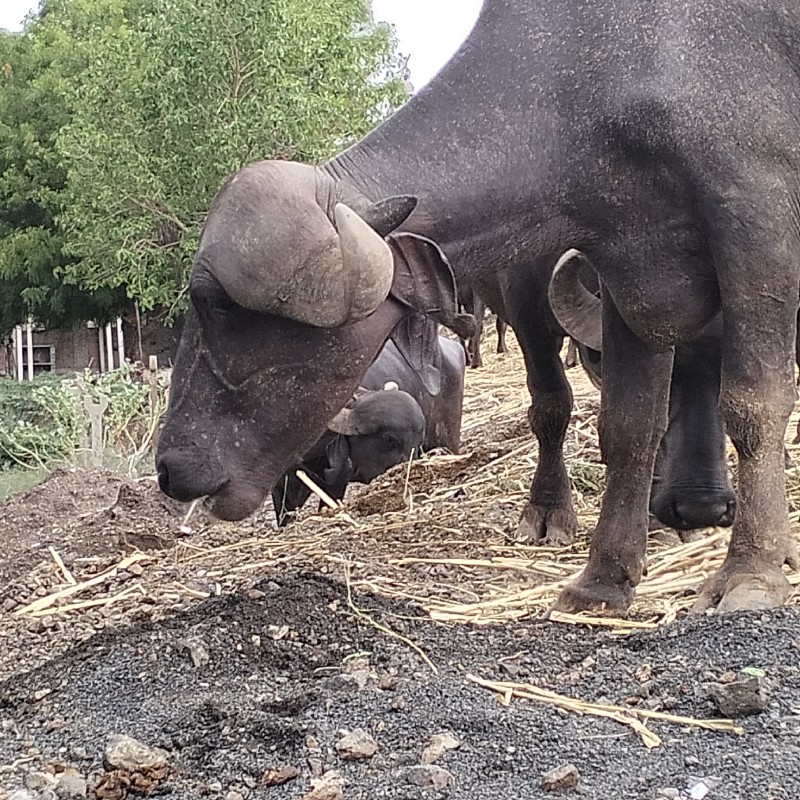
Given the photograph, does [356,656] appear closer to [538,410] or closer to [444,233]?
[444,233]

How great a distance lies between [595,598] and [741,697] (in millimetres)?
1350

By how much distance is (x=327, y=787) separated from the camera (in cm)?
250

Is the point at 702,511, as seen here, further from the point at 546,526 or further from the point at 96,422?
the point at 96,422

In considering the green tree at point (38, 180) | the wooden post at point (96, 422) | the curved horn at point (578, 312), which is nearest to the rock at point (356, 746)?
the curved horn at point (578, 312)

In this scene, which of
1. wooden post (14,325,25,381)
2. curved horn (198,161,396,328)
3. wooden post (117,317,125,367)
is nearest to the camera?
curved horn (198,161,396,328)

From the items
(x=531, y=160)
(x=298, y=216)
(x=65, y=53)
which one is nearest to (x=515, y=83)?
(x=531, y=160)

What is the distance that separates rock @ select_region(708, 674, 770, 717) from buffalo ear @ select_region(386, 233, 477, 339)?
134 centimetres

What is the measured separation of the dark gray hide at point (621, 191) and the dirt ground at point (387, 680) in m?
0.40

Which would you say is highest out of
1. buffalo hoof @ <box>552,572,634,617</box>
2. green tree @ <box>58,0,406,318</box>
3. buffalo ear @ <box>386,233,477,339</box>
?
green tree @ <box>58,0,406,318</box>

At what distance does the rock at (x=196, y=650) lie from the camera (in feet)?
11.4

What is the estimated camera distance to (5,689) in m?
3.47

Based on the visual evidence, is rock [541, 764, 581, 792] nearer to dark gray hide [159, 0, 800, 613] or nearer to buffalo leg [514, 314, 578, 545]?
dark gray hide [159, 0, 800, 613]

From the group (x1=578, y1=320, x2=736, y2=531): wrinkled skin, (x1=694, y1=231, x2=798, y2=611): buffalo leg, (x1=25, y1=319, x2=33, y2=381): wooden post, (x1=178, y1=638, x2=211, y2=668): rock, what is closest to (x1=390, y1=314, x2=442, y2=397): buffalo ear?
(x1=694, y1=231, x2=798, y2=611): buffalo leg

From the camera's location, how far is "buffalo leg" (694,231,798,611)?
145 inches
